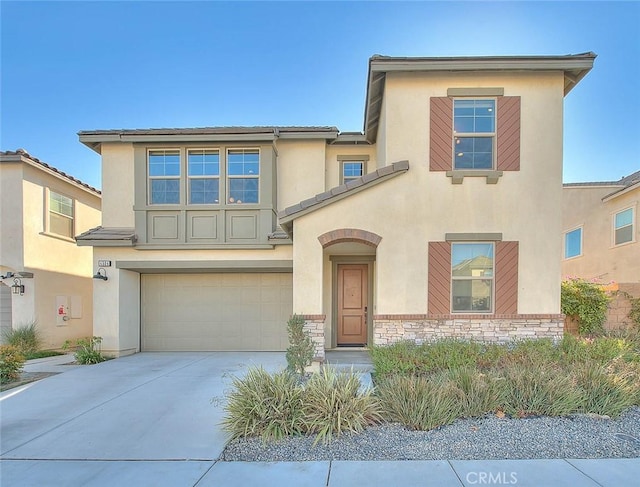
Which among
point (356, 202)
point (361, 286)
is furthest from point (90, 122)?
point (361, 286)

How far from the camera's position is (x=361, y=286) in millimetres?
10633

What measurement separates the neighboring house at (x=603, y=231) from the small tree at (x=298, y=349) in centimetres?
1274

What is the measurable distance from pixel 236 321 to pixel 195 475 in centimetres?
705

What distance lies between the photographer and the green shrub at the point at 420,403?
469 centimetres

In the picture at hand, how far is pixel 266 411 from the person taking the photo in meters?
4.60

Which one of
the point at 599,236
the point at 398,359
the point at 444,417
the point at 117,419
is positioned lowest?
the point at 117,419

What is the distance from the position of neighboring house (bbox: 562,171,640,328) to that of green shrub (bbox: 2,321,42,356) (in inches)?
792

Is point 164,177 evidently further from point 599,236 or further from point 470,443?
point 599,236

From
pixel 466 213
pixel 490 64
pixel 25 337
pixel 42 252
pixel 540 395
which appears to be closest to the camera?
pixel 540 395

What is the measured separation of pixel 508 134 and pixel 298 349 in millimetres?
6976

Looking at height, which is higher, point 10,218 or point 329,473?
point 10,218

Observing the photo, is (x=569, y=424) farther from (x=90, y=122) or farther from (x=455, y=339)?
(x=90, y=122)

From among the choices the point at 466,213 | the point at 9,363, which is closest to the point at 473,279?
the point at 466,213

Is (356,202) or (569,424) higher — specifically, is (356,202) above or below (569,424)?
above
